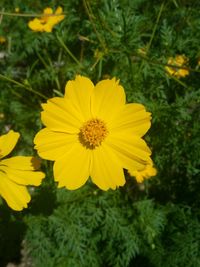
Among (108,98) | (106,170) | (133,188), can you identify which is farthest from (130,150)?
(133,188)

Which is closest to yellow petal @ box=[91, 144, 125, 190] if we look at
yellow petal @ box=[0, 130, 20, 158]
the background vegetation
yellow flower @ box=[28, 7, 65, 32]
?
yellow petal @ box=[0, 130, 20, 158]

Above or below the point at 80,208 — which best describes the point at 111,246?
below

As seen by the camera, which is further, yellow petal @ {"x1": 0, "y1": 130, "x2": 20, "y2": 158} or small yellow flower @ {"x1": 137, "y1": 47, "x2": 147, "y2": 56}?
small yellow flower @ {"x1": 137, "y1": 47, "x2": 147, "y2": 56}

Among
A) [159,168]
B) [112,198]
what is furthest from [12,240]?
[159,168]

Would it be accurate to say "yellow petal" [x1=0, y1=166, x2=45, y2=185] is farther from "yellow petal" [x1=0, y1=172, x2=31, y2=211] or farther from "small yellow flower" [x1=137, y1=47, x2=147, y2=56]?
"small yellow flower" [x1=137, y1=47, x2=147, y2=56]

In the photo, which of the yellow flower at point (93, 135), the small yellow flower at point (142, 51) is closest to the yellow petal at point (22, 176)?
the yellow flower at point (93, 135)

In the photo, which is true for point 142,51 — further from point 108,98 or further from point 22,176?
point 22,176

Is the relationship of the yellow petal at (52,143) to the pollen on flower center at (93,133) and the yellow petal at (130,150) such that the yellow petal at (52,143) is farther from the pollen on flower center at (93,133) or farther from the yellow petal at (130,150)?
the yellow petal at (130,150)

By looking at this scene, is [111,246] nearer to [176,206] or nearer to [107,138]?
[176,206]
